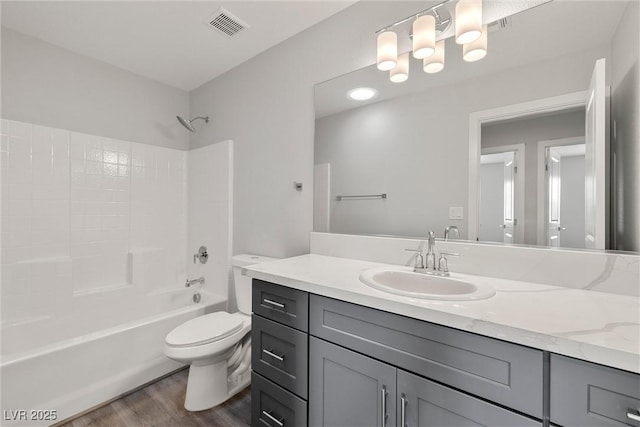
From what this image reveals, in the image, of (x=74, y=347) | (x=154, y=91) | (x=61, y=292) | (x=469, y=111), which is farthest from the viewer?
(x=154, y=91)

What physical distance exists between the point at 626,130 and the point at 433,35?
32.9 inches

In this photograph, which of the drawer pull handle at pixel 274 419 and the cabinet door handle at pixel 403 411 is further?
the drawer pull handle at pixel 274 419

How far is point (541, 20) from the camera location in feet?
3.75

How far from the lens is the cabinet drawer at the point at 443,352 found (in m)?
0.70

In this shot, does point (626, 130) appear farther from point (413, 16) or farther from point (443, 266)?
point (413, 16)

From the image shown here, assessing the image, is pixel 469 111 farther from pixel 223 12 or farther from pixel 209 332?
pixel 209 332

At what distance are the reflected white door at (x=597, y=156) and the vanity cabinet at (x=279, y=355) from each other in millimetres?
1132

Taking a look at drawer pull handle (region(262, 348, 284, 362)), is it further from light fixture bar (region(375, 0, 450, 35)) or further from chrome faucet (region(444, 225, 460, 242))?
light fixture bar (region(375, 0, 450, 35))

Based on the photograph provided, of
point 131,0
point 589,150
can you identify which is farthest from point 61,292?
point 589,150

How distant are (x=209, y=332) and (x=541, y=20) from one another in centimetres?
223

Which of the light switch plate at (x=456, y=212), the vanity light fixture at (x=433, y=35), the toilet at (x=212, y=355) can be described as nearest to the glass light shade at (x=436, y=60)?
the vanity light fixture at (x=433, y=35)

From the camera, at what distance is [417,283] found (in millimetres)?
1244

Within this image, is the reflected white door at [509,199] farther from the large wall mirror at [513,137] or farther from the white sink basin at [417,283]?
the white sink basin at [417,283]

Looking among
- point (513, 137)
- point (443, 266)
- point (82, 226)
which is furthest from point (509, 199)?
point (82, 226)
